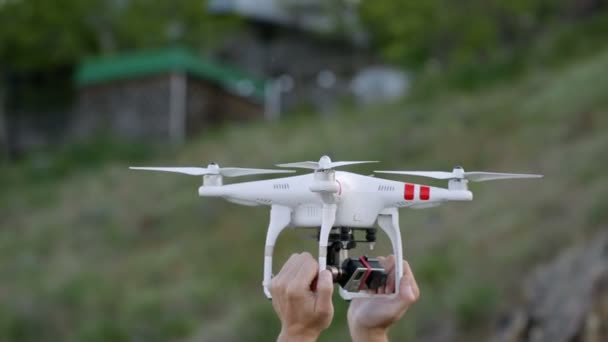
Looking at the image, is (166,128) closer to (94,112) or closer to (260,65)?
(94,112)

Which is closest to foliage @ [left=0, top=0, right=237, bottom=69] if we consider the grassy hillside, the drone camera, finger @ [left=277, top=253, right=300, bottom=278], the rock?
the grassy hillside

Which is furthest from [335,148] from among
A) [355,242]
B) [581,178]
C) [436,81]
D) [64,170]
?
[355,242]

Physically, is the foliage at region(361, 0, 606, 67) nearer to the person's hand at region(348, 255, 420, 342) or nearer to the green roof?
the green roof

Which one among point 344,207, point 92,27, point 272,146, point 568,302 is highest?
point 92,27

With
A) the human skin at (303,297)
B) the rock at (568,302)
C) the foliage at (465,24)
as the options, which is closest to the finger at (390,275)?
the human skin at (303,297)

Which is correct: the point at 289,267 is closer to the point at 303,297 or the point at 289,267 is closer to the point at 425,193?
the point at 303,297

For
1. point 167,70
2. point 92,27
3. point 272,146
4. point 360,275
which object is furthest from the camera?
point 92,27

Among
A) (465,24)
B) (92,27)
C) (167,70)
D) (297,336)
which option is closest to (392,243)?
(297,336)
